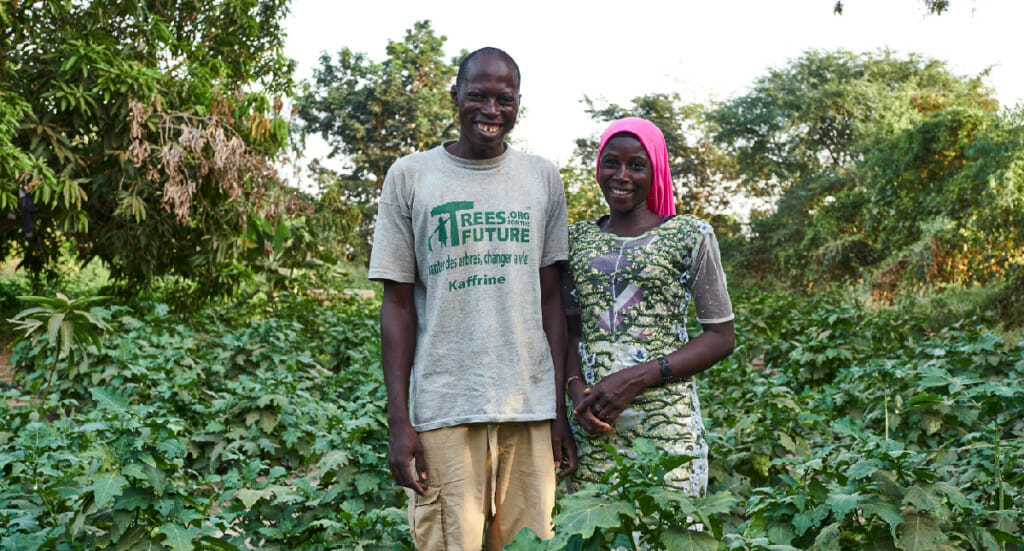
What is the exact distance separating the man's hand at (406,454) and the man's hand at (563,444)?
1.20ft

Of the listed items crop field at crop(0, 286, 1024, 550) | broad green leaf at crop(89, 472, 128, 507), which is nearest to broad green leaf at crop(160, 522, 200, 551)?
crop field at crop(0, 286, 1024, 550)

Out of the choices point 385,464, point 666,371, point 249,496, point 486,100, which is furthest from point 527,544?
point 385,464

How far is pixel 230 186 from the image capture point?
941 centimetres

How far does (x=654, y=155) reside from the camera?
7.38 ft

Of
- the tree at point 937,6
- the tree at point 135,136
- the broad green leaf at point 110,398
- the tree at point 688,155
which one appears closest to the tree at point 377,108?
the tree at point 688,155

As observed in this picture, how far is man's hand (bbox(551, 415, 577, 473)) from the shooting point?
7.39ft

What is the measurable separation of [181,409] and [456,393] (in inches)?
139

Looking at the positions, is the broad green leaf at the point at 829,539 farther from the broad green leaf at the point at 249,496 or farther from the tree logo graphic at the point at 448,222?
the broad green leaf at the point at 249,496

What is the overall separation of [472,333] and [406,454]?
1.19ft

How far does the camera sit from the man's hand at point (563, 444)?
2254mm

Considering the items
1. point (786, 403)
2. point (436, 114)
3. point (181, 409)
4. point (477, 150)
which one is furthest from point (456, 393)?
point (436, 114)

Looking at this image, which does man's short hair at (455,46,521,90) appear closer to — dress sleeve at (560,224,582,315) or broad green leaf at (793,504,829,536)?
dress sleeve at (560,224,582,315)

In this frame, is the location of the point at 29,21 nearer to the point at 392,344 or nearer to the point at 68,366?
the point at 68,366

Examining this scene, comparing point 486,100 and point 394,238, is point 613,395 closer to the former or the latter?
point 394,238
